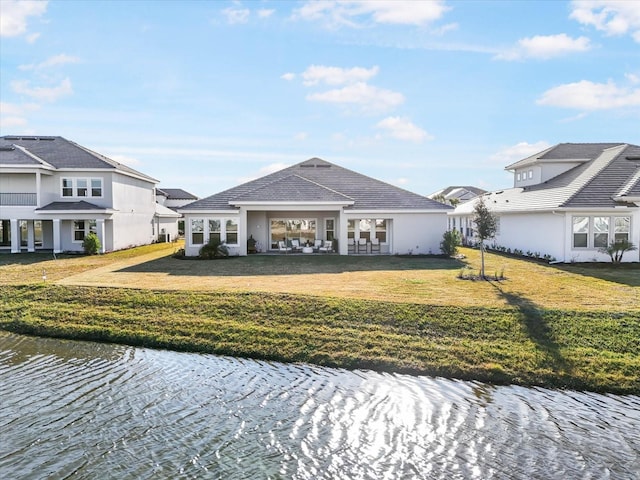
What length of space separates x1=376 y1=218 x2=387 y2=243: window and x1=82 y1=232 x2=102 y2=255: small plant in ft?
57.8

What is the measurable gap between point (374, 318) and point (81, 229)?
24873 millimetres

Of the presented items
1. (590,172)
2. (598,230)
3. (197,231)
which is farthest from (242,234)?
(590,172)

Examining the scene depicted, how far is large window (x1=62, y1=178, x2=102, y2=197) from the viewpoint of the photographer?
31688 millimetres

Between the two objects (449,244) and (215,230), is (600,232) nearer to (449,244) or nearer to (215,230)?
(449,244)

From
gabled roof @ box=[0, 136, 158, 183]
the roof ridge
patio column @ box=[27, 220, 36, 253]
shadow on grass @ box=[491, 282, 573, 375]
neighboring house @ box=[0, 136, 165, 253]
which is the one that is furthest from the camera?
patio column @ box=[27, 220, 36, 253]

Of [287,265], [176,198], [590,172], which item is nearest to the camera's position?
[287,265]

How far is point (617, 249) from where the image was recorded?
22781 millimetres

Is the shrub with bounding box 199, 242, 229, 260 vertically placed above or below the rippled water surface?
above

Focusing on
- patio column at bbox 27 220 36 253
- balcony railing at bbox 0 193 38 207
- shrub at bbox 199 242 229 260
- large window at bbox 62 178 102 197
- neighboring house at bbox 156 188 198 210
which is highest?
neighboring house at bbox 156 188 198 210

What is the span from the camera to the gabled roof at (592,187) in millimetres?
23930

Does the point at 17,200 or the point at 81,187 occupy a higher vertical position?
the point at 81,187

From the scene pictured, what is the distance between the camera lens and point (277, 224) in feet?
103

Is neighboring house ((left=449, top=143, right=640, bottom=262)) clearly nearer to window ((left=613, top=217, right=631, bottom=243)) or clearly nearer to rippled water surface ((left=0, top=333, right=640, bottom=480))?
window ((left=613, top=217, right=631, bottom=243))

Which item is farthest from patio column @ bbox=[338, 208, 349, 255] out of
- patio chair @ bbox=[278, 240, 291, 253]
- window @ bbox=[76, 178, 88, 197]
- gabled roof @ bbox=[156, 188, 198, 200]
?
gabled roof @ bbox=[156, 188, 198, 200]
